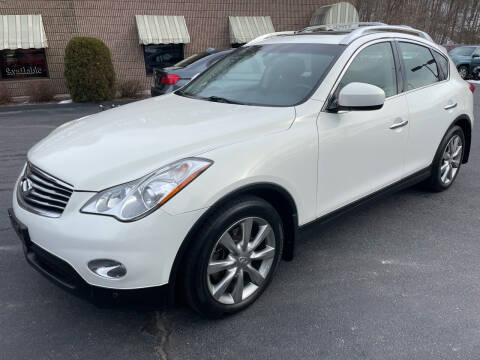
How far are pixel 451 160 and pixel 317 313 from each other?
2892 mm

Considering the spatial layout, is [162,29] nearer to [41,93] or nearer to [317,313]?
[41,93]

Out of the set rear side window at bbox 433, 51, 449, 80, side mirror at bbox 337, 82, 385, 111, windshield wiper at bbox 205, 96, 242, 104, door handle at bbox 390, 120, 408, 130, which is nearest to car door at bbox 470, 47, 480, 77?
rear side window at bbox 433, 51, 449, 80

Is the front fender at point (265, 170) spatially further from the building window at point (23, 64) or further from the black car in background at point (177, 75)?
the building window at point (23, 64)

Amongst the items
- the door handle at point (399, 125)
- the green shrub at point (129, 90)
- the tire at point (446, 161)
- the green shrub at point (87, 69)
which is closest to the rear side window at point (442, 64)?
the tire at point (446, 161)

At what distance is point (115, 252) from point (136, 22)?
13965mm

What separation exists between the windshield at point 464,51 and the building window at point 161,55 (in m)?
13.0

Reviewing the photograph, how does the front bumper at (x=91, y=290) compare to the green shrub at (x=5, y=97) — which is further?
the green shrub at (x=5, y=97)

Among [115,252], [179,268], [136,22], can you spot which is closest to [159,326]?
[179,268]

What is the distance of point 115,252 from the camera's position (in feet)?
6.81

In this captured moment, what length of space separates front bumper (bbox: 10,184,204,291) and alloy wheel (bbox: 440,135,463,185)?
3.36m

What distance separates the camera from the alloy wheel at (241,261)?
247 centimetres

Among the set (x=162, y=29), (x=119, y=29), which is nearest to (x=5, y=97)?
(x=119, y=29)

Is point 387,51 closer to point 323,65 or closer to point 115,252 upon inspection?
point 323,65

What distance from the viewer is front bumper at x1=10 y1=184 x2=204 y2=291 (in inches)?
81.6
